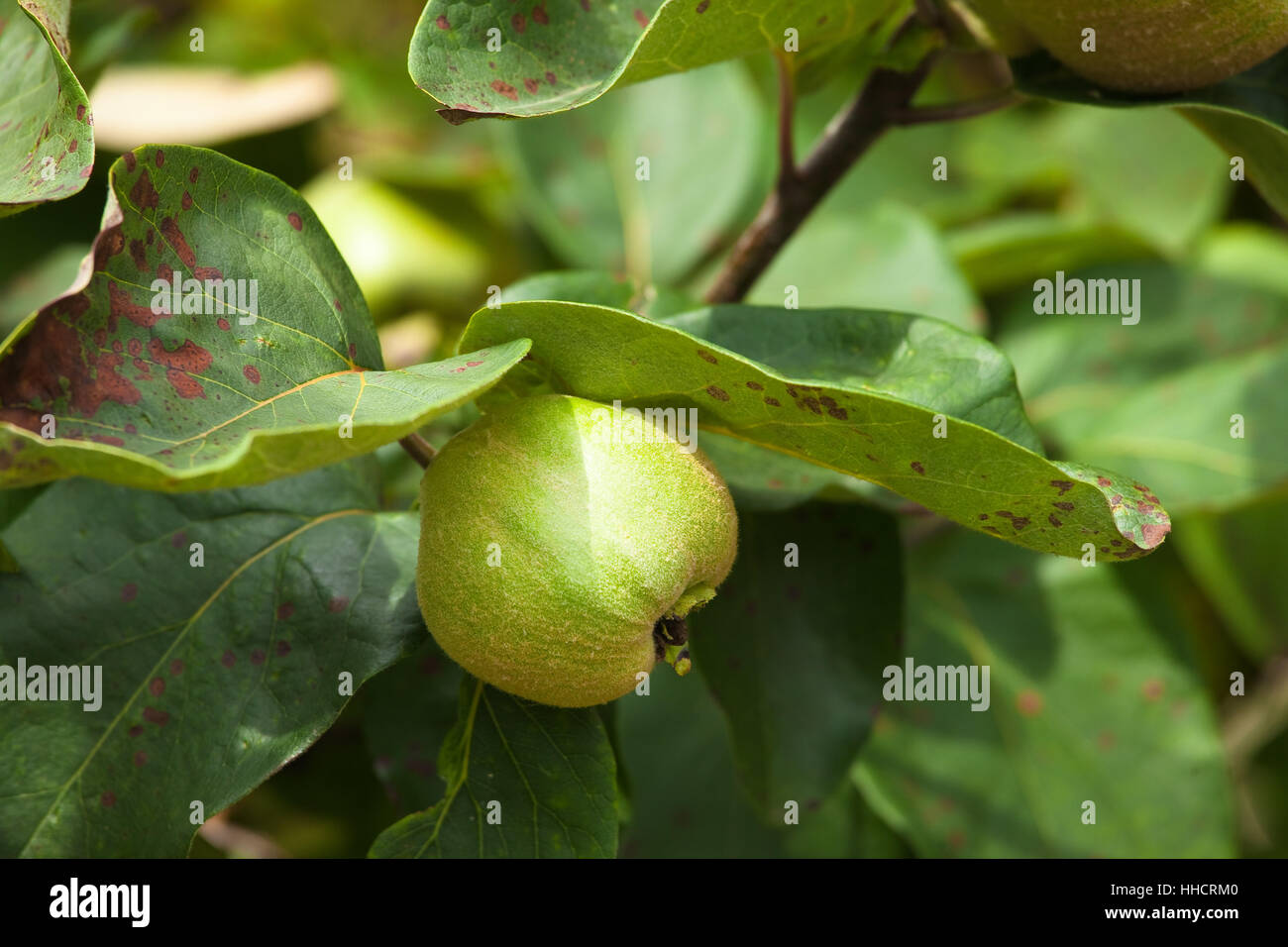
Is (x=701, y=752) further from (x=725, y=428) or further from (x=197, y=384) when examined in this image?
(x=197, y=384)

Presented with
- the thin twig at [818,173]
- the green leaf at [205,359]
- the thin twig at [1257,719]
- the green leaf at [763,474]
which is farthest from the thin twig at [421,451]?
the thin twig at [1257,719]

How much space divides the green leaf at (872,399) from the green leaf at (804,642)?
19cm

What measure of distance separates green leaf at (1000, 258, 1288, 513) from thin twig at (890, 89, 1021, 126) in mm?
495

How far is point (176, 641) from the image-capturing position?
0.62 metres

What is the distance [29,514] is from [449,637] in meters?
0.29

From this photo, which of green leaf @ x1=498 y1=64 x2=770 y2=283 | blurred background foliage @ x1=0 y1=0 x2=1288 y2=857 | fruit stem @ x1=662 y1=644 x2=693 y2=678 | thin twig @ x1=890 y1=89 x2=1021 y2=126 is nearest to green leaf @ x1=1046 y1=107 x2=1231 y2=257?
blurred background foliage @ x1=0 y1=0 x2=1288 y2=857

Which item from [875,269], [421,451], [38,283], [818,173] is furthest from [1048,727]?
[38,283]

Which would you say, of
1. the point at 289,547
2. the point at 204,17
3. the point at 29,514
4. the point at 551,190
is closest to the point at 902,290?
the point at 551,190

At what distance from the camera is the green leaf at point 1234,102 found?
0.65 meters

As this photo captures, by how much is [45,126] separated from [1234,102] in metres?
0.69

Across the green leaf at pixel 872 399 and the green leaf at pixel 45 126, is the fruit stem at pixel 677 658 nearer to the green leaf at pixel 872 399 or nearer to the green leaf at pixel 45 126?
the green leaf at pixel 872 399

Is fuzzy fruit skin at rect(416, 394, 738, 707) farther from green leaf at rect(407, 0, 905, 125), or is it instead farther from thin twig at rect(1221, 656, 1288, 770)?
thin twig at rect(1221, 656, 1288, 770)

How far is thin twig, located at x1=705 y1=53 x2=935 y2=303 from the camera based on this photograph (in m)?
0.78

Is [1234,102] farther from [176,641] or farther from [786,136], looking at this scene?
[176,641]
